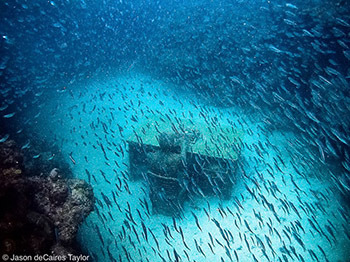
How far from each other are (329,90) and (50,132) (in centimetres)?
1793

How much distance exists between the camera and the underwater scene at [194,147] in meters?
5.34

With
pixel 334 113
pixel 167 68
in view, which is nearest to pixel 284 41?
pixel 334 113

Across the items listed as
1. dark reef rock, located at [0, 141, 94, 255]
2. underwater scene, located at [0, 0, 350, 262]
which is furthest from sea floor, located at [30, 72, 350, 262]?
dark reef rock, located at [0, 141, 94, 255]

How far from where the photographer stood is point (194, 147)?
313 inches

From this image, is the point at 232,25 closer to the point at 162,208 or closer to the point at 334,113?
the point at 334,113

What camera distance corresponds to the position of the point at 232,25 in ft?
58.2

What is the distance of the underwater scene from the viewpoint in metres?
5.34

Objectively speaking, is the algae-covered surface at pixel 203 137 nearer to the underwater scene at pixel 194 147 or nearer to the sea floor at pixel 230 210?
the underwater scene at pixel 194 147

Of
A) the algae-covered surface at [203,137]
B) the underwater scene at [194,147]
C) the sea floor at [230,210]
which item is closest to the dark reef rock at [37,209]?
the underwater scene at [194,147]

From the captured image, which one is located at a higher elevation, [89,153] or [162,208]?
[162,208]

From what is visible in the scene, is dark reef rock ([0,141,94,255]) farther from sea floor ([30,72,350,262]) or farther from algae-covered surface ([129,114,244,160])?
algae-covered surface ([129,114,244,160])

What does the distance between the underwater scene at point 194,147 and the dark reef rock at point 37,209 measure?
0.03 meters

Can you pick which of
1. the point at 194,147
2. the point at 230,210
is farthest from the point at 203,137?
the point at 230,210

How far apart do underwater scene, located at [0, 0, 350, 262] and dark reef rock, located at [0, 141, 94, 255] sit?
3 cm
